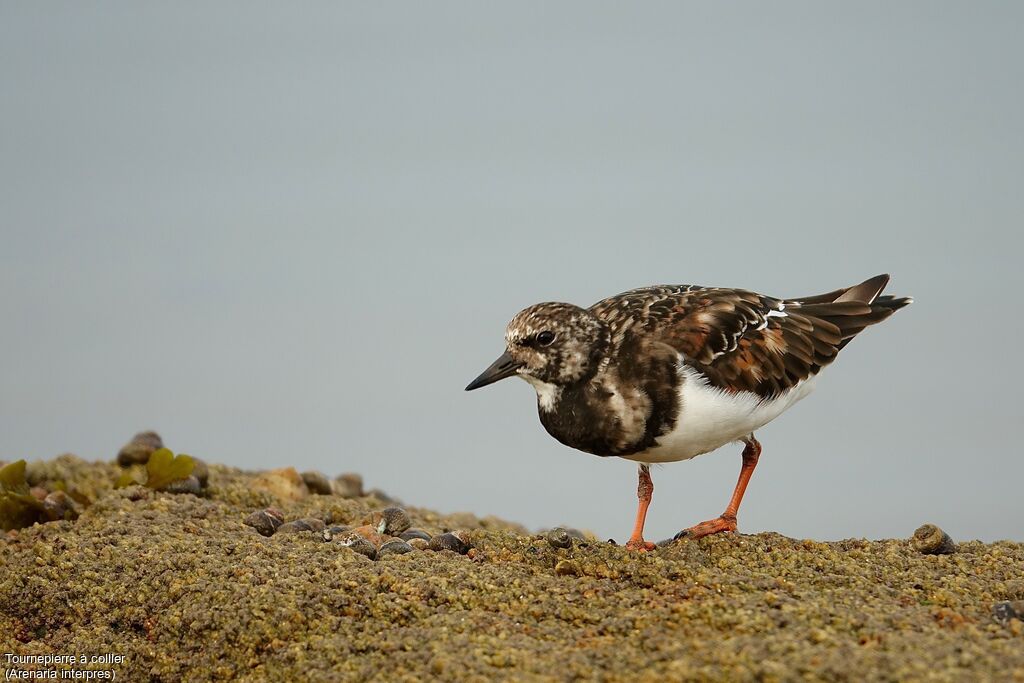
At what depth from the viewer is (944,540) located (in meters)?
6.48

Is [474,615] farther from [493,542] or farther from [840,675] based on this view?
[840,675]

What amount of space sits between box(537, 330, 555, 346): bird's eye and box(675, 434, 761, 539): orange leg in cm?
151

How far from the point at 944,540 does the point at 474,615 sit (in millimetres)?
3109

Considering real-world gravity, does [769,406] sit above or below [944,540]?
above

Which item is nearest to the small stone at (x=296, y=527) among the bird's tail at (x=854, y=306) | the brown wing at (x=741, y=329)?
the brown wing at (x=741, y=329)

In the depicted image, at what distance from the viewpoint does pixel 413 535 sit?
6.88 m

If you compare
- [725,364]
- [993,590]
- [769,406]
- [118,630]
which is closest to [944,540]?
[993,590]

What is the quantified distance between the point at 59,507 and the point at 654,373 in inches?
184

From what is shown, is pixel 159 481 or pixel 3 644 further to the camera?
pixel 159 481

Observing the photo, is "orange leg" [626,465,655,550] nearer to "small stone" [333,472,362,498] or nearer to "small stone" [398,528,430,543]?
"small stone" [398,528,430,543]

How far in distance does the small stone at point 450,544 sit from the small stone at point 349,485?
2875 millimetres

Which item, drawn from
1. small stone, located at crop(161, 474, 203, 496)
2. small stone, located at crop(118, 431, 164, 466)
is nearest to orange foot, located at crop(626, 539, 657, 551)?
small stone, located at crop(161, 474, 203, 496)

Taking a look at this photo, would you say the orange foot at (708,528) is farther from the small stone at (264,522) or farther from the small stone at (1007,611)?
the small stone at (264,522)

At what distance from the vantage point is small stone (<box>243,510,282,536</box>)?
7.15 meters
